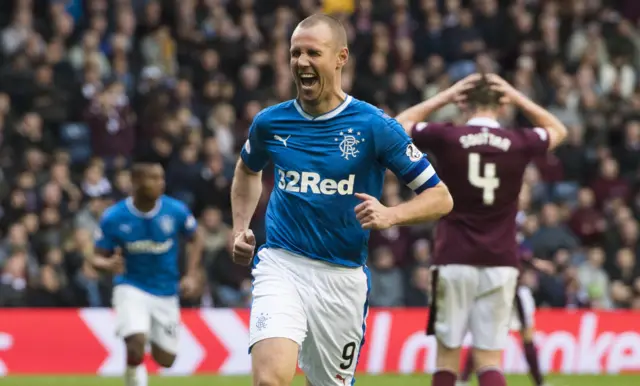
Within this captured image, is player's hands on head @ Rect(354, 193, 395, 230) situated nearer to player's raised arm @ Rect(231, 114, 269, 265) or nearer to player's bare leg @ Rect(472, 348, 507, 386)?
player's raised arm @ Rect(231, 114, 269, 265)

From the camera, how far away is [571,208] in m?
20.3

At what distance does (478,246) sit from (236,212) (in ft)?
7.00

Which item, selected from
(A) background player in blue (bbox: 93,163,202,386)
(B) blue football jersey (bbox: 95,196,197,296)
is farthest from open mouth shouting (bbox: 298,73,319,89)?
(B) blue football jersey (bbox: 95,196,197,296)

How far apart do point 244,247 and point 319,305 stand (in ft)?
1.86

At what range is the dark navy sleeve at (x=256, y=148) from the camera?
760cm

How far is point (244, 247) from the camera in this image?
23.5 ft

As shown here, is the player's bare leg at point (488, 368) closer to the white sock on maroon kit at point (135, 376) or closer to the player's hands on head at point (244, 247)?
the player's hands on head at point (244, 247)

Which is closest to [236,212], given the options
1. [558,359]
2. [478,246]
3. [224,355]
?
[478,246]

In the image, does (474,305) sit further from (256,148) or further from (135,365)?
(135,365)

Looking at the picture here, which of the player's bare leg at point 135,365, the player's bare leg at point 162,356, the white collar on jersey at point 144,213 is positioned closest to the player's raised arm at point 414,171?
the player's bare leg at point 135,365

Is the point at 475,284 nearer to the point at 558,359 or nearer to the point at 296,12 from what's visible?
the point at 558,359

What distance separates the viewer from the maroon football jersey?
9297 mm

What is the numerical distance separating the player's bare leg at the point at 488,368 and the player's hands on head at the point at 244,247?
246 cm

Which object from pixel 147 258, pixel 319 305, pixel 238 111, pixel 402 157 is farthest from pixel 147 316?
pixel 238 111
